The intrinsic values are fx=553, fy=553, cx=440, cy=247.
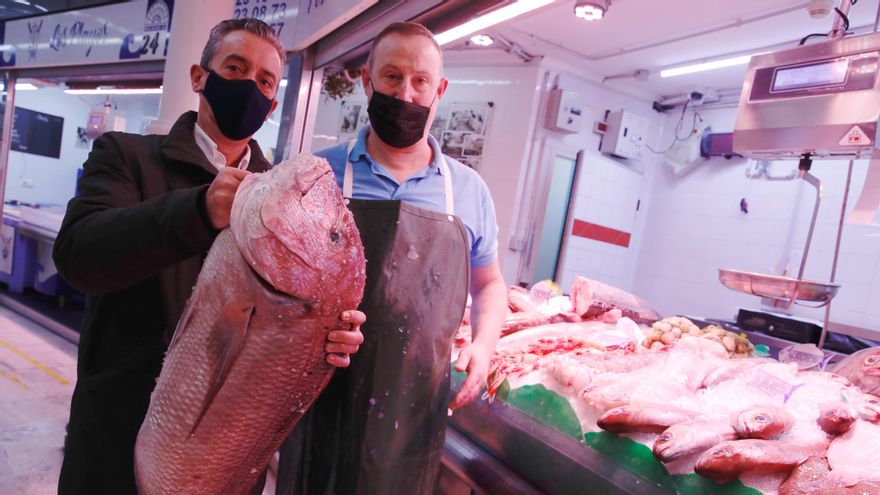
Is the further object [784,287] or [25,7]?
[25,7]

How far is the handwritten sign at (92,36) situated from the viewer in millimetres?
5234

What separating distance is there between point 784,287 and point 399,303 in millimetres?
1924

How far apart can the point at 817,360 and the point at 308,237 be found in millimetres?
2035

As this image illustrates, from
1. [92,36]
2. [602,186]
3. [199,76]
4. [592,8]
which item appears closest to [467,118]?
[602,186]

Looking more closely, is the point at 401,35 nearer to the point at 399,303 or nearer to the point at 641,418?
the point at 399,303

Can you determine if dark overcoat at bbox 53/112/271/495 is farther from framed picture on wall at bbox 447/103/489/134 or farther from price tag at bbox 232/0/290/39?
framed picture on wall at bbox 447/103/489/134

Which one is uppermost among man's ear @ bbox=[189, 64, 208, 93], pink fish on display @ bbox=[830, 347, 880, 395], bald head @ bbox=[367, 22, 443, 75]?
bald head @ bbox=[367, 22, 443, 75]

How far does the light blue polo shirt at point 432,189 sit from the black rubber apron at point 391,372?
0.39ft

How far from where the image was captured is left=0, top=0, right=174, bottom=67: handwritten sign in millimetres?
5234

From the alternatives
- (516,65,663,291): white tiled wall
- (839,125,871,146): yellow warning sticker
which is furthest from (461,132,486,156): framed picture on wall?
(839,125,871,146): yellow warning sticker

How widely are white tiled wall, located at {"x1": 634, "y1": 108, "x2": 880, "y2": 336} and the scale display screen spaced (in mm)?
3730

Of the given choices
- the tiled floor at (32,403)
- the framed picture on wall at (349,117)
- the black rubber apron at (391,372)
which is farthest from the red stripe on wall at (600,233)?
the black rubber apron at (391,372)

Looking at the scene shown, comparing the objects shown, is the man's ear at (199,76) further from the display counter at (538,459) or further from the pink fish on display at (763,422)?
the pink fish on display at (763,422)

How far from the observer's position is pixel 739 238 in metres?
7.10
